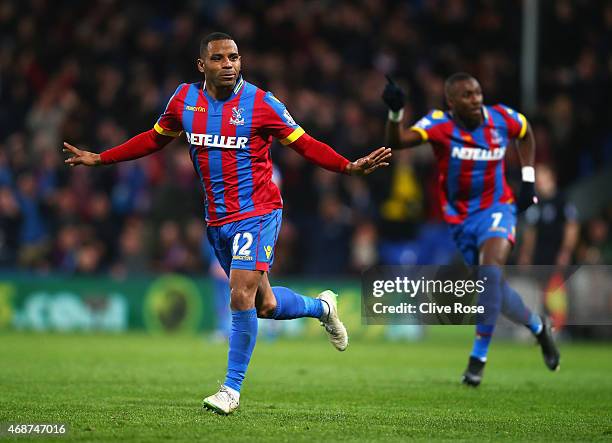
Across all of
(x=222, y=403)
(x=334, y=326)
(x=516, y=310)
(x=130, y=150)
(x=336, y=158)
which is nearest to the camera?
(x=222, y=403)

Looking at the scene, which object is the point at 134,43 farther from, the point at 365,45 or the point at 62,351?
the point at 62,351

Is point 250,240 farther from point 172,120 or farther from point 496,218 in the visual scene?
point 496,218

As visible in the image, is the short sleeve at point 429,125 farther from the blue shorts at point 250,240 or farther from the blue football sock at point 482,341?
the blue shorts at point 250,240

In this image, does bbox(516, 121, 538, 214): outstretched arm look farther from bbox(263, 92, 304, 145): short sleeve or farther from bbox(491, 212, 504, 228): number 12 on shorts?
bbox(263, 92, 304, 145): short sleeve

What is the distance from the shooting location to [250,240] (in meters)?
7.21

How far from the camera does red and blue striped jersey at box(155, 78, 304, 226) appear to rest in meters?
7.30

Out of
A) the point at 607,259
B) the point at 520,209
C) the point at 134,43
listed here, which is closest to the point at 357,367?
the point at 520,209

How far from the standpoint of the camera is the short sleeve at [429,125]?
936cm

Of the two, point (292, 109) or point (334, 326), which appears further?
point (292, 109)

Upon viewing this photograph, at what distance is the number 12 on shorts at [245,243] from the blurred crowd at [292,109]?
29.5ft

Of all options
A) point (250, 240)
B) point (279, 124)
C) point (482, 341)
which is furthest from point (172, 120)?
point (482, 341)

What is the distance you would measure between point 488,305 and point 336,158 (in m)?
2.56

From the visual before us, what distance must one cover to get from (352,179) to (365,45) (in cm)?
309

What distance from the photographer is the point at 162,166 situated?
18469 millimetres
